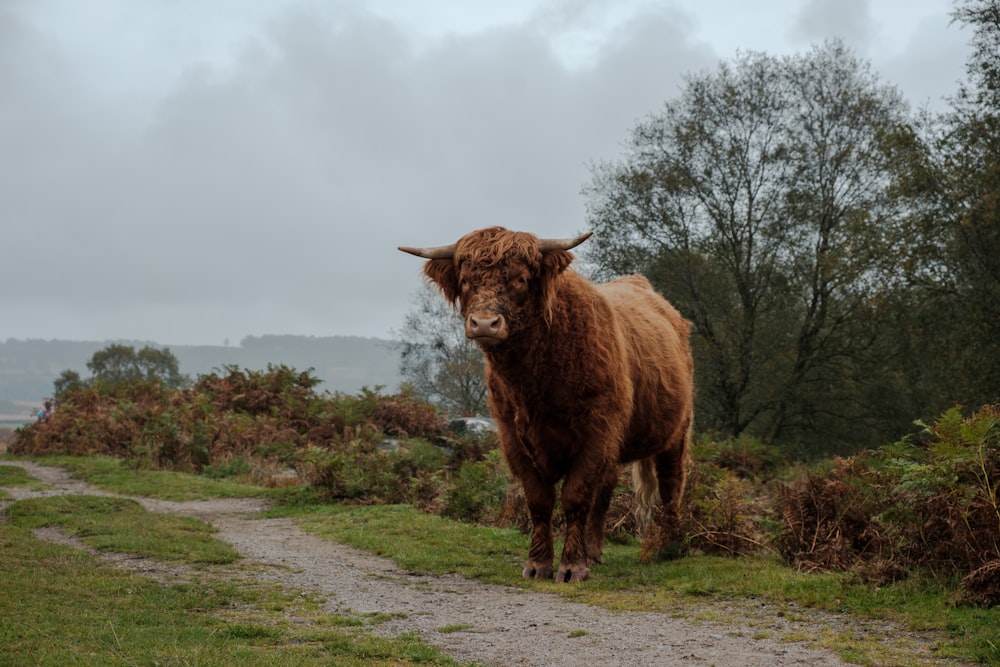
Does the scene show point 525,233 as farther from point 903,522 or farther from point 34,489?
point 34,489

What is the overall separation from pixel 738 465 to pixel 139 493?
12545 millimetres

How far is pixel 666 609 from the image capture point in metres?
6.09

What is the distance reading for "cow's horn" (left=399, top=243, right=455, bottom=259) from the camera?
24.2 ft

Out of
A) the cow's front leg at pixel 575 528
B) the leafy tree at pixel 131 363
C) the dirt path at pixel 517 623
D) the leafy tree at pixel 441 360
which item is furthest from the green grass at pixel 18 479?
the leafy tree at pixel 131 363

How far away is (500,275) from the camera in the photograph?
275 inches

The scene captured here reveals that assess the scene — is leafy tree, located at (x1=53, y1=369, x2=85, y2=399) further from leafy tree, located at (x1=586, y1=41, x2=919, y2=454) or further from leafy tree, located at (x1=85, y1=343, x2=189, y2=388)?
Answer: leafy tree, located at (x1=586, y1=41, x2=919, y2=454)

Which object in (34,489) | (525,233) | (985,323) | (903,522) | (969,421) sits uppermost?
(985,323)

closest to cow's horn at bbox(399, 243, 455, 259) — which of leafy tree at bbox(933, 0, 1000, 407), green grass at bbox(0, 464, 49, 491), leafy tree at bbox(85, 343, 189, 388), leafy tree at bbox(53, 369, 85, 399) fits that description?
green grass at bbox(0, 464, 49, 491)

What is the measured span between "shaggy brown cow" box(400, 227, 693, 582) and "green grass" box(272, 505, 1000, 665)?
0.55 meters

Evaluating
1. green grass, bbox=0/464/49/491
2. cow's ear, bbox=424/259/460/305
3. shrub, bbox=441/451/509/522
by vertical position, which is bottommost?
green grass, bbox=0/464/49/491

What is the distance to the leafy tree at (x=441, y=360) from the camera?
1401 inches

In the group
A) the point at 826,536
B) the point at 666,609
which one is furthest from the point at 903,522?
the point at 666,609

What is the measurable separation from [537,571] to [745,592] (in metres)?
1.74

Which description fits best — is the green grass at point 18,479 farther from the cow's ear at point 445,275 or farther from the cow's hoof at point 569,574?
the cow's hoof at point 569,574
